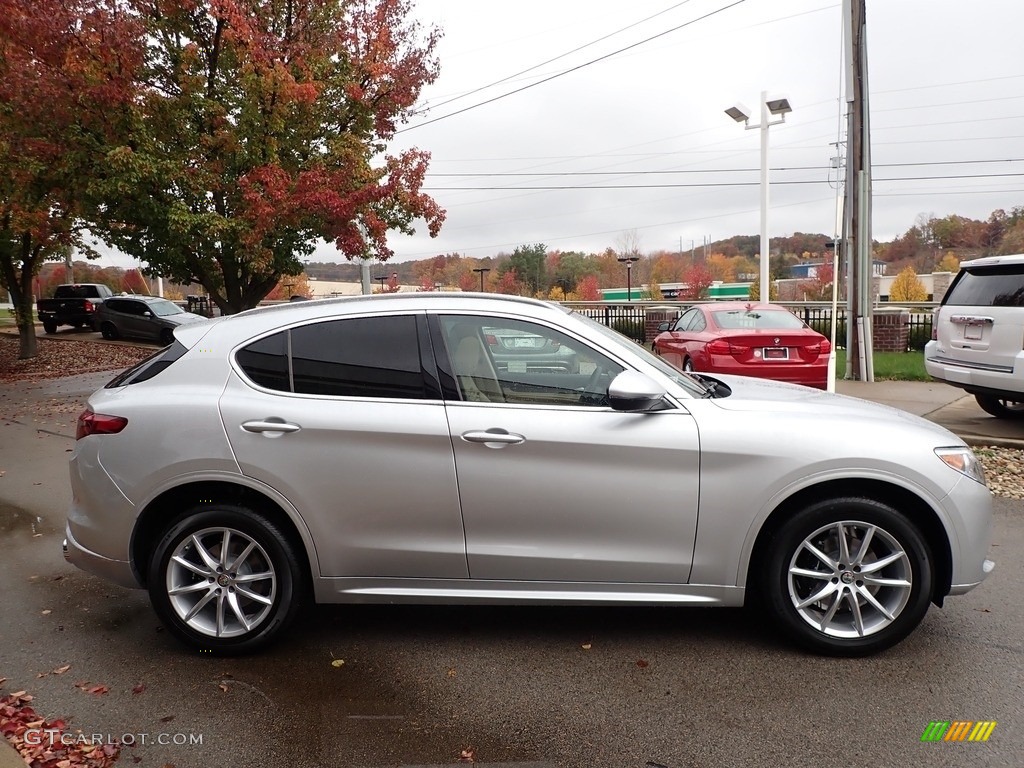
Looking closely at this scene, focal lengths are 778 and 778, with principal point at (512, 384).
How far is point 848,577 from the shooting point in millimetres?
3621

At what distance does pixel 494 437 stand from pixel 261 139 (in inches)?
375

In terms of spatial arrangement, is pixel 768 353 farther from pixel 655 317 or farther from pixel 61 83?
pixel 655 317

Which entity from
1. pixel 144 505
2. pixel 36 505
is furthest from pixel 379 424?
pixel 36 505

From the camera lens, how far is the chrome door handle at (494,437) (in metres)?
3.59

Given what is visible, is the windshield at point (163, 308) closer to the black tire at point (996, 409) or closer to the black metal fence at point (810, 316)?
the black metal fence at point (810, 316)

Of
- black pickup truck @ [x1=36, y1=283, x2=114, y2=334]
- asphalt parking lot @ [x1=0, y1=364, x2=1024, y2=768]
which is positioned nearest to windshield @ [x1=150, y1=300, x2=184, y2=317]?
black pickup truck @ [x1=36, y1=283, x2=114, y2=334]

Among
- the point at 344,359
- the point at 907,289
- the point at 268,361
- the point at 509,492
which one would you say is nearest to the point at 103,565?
the point at 268,361

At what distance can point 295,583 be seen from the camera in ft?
12.3

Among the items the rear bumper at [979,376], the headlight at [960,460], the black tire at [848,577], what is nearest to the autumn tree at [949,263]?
the rear bumper at [979,376]

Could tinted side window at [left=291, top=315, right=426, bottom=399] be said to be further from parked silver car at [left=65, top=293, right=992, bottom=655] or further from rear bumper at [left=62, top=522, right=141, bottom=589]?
rear bumper at [left=62, top=522, right=141, bottom=589]

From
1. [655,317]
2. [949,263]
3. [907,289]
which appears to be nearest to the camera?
[655,317]

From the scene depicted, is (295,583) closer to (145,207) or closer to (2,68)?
(145,207)

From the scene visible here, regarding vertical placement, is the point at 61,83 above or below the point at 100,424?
above

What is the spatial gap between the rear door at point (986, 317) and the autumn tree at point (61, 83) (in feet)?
35.7
